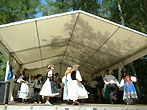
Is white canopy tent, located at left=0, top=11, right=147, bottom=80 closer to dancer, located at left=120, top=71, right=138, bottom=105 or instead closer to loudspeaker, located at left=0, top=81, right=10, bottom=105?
dancer, located at left=120, top=71, right=138, bottom=105

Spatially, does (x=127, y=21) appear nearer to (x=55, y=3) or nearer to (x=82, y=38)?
(x=55, y=3)

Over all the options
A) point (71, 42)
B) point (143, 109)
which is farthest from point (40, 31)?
point (143, 109)

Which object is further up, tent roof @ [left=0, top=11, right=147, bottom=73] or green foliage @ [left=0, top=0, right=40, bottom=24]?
green foliage @ [left=0, top=0, right=40, bottom=24]

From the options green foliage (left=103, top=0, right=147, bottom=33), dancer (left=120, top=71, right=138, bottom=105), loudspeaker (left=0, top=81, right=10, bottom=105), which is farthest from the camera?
green foliage (left=103, top=0, right=147, bottom=33)

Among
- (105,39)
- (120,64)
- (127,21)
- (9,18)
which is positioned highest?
(9,18)

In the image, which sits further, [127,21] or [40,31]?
[127,21]

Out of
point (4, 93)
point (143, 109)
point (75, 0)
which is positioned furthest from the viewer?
point (75, 0)

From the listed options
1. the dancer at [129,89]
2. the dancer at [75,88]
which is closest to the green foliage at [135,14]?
the dancer at [129,89]

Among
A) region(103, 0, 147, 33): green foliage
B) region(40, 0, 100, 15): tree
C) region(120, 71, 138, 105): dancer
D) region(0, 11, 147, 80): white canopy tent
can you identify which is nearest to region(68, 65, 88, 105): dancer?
region(0, 11, 147, 80): white canopy tent

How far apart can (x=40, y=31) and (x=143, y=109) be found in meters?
3.71

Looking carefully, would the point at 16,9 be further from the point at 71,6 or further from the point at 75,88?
the point at 75,88

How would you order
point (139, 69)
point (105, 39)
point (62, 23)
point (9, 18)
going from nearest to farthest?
point (62, 23)
point (105, 39)
point (139, 69)
point (9, 18)

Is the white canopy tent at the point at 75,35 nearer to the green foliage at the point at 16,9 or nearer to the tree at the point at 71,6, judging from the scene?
the green foliage at the point at 16,9

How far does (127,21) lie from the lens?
48.5ft
